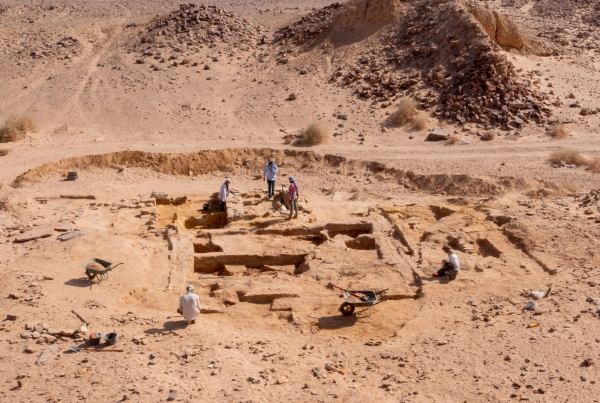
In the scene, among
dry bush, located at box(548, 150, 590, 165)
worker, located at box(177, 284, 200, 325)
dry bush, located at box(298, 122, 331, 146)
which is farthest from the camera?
dry bush, located at box(298, 122, 331, 146)

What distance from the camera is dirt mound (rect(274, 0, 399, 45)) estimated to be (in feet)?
97.6

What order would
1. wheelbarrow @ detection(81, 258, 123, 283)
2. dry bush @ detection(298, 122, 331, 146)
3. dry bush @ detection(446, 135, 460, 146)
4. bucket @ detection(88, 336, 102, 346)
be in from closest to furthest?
bucket @ detection(88, 336, 102, 346) → wheelbarrow @ detection(81, 258, 123, 283) → dry bush @ detection(446, 135, 460, 146) → dry bush @ detection(298, 122, 331, 146)

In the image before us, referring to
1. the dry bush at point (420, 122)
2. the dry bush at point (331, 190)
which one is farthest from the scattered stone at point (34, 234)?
the dry bush at point (420, 122)

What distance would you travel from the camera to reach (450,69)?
83.9ft

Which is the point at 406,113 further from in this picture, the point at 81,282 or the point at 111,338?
the point at 111,338

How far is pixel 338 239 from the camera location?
15.4 meters

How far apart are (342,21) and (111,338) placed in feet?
78.8

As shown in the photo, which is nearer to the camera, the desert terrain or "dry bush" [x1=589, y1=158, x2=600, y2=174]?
the desert terrain

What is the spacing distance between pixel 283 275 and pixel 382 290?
230 cm

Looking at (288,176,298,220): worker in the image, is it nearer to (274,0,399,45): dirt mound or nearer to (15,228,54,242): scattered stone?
(15,228,54,242): scattered stone

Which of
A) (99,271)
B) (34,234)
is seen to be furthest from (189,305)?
(34,234)

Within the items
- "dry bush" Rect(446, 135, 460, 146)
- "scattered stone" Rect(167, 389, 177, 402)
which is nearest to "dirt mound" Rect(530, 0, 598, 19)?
"dry bush" Rect(446, 135, 460, 146)

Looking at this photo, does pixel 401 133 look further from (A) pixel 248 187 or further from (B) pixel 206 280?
(B) pixel 206 280

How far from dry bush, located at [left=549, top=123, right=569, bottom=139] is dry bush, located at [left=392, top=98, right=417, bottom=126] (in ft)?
16.5
